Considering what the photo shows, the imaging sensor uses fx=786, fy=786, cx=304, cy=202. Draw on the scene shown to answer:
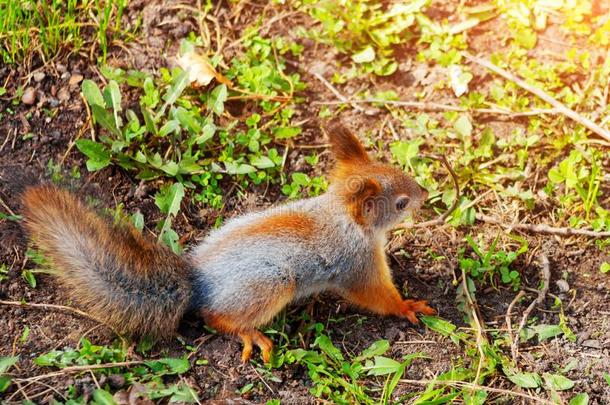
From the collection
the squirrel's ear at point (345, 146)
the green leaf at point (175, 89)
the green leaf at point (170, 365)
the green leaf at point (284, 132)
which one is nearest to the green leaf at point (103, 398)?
the green leaf at point (170, 365)

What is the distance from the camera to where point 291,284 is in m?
2.81

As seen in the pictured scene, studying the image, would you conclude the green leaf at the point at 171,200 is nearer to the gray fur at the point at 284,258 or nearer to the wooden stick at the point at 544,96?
the gray fur at the point at 284,258

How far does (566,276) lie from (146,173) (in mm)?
1788

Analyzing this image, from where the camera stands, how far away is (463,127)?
144 inches

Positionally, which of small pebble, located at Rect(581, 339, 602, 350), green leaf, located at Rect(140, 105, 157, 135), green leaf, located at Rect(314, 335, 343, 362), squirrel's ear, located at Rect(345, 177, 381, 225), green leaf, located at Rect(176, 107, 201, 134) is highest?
green leaf, located at Rect(140, 105, 157, 135)

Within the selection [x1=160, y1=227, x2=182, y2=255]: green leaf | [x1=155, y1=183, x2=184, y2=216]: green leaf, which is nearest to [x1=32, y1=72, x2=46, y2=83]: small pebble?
[x1=155, y1=183, x2=184, y2=216]: green leaf

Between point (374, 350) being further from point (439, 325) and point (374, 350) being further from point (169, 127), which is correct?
point (169, 127)

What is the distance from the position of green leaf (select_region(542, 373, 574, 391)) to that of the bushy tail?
1.31m

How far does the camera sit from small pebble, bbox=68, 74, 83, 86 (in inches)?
142

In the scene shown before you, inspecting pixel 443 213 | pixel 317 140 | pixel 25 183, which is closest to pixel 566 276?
pixel 443 213

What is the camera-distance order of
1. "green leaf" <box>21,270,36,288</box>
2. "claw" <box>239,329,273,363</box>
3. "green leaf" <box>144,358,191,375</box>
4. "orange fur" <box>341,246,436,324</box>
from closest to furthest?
1. "green leaf" <box>144,358,191,375</box>
2. "claw" <box>239,329,273,363</box>
3. "green leaf" <box>21,270,36,288</box>
4. "orange fur" <box>341,246,436,324</box>

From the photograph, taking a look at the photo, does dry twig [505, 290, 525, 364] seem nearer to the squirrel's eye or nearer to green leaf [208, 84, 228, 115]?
the squirrel's eye

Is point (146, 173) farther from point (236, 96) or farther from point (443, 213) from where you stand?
point (443, 213)

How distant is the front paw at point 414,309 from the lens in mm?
3002
